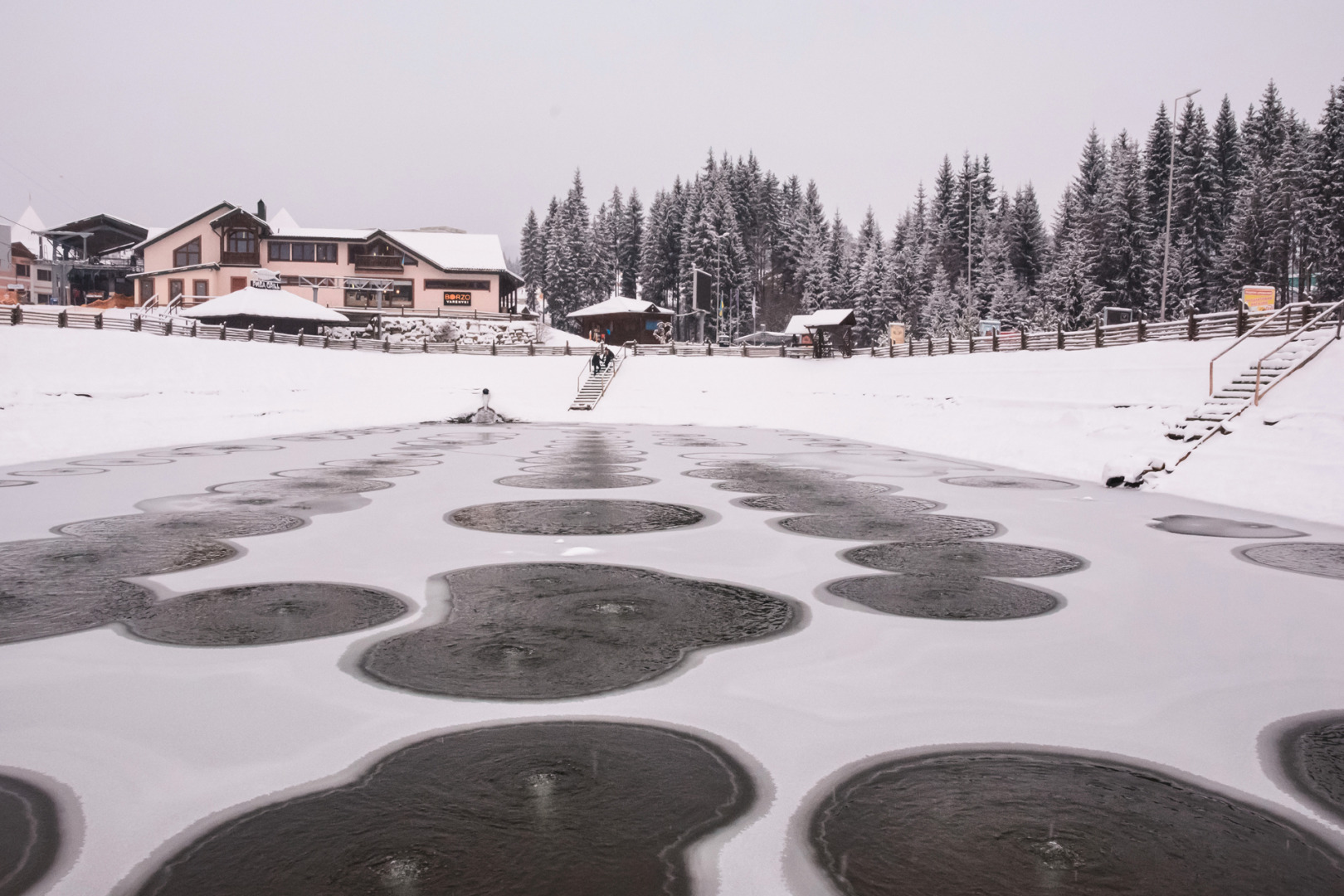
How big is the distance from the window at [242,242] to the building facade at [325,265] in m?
0.06

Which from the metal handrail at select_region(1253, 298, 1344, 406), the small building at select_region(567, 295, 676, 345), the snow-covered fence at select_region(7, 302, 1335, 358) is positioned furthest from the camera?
the small building at select_region(567, 295, 676, 345)

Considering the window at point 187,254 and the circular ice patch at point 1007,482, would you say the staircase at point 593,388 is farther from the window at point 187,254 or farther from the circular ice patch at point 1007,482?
the window at point 187,254

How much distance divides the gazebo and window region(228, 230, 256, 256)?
1089 centimetres

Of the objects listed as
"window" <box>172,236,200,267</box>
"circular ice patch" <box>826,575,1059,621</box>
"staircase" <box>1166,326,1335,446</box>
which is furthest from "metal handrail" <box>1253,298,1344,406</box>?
"window" <box>172,236,200,267</box>

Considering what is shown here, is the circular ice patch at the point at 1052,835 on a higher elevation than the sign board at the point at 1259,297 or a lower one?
lower

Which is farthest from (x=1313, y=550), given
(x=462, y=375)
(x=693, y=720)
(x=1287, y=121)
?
(x=1287, y=121)

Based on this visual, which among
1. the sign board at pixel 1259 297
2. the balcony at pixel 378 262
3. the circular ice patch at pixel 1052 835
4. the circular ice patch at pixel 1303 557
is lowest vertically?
the circular ice patch at pixel 1052 835

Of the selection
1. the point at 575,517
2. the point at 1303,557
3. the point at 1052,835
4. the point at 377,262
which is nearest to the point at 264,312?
the point at 377,262

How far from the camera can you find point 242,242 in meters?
58.2

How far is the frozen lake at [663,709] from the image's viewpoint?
9.57 feet

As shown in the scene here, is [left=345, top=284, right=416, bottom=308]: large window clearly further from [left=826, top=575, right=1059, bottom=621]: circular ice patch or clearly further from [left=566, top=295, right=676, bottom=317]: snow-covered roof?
[left=826, top=575, right=1059, bottom=621]: circular ice patch

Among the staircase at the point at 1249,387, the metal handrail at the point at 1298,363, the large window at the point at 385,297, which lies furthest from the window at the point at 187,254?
the metal handrail at the point at 1298,363

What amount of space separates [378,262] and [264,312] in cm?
1578

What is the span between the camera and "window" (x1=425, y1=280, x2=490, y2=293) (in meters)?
61.8
